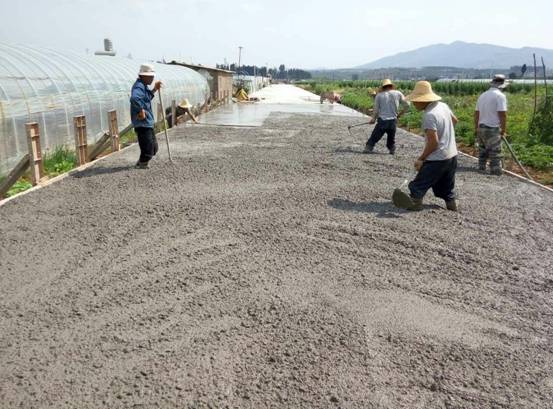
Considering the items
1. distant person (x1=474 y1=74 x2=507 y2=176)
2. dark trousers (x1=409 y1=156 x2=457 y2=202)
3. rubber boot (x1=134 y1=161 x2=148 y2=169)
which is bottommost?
rubber boot (x1=134 y1=161 x2=148 y2=169)

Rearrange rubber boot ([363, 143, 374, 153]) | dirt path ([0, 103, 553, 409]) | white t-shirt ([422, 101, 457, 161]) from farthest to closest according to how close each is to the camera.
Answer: rubber boot ([363, 143, 374, 153]) < white t-shirt ([422, 101, 457, 161]) < dirt path ([0, 103, 553, 409])

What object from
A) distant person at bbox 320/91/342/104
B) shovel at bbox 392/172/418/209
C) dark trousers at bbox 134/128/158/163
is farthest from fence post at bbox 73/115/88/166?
distant person at bbox 320/91/342/104

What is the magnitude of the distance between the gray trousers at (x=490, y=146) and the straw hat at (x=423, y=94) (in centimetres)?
280

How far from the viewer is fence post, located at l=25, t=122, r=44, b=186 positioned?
705cm

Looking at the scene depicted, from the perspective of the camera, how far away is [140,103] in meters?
7.73

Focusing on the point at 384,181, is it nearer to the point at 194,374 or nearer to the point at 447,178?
the point at 447,178

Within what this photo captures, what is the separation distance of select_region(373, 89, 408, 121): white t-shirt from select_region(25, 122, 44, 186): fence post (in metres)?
6.38

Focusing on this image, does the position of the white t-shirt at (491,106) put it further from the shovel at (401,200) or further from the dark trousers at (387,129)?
the shovel at (401,200)

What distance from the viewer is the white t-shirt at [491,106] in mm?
7930

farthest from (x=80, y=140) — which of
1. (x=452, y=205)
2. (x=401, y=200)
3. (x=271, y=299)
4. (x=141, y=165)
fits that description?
(x=452, y=205)

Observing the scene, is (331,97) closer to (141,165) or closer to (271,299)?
(141,165)

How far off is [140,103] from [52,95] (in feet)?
11.1

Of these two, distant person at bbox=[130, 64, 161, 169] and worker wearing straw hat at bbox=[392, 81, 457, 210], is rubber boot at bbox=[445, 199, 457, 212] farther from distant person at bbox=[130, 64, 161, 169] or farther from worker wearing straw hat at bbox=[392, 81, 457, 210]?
distant person at bbox=[130, 64, 161, 169]

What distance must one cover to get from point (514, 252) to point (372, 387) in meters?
2.86
